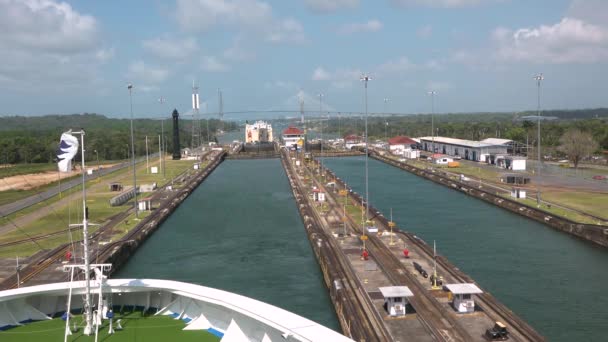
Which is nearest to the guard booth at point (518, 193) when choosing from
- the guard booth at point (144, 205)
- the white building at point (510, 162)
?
the white building at point (510, 162)

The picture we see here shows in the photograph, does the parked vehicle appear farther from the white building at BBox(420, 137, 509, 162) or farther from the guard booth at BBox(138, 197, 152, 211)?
the white building at BBox(420, 137, 509, 162)

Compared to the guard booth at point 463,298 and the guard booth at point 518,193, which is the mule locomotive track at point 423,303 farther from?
the guard booth at point 518,193

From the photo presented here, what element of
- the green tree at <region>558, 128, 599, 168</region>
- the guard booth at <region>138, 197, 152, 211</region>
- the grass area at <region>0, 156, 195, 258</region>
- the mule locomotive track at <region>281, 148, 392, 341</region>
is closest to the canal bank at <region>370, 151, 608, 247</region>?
the green tree at <region>558, 128, 599, 168</region>

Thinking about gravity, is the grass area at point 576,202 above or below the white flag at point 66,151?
below

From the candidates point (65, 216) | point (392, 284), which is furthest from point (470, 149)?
point (392, 284)

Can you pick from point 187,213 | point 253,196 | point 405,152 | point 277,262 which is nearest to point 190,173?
point 253,196

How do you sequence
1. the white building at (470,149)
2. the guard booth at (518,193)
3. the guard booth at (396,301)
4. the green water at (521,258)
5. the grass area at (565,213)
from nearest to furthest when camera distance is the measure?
1. the guard booth at (396,301)
2. the green water at (521,258)
3. the grass area at (565,213)
4. the guard booth at (518,193)
5. the white building at (470,149)

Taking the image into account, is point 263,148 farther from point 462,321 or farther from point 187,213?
point 462,321
